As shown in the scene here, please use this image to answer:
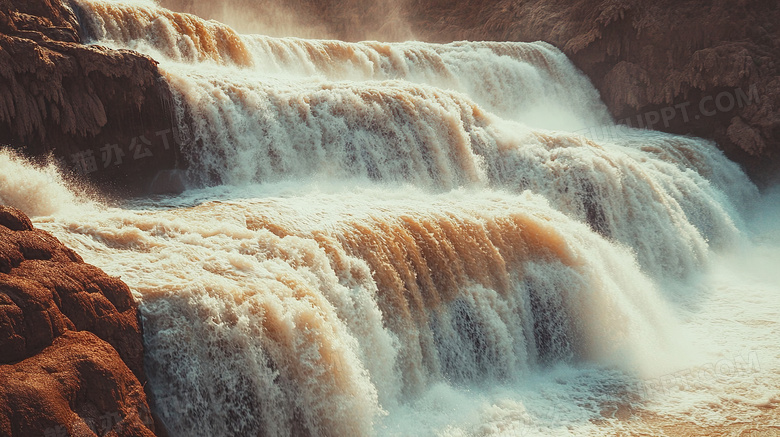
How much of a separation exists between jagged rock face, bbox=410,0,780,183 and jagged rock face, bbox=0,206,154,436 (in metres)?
17.3

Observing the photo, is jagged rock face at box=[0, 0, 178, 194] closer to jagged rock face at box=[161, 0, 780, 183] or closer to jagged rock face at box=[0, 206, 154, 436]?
jagged rock face at box=[0, 206, 154, 436]

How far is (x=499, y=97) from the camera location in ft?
60.1

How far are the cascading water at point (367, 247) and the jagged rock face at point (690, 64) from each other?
329cm

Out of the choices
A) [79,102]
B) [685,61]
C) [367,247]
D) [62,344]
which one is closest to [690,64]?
[685,61]

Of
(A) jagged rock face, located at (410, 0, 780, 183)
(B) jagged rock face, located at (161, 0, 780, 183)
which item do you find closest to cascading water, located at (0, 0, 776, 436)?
(A) jagged rock face, located at (410, 0, 780, 183)

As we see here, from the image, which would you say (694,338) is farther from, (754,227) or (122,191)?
(122,191)

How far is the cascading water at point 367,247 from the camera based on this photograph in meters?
5.59

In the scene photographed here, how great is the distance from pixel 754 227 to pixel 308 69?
463 inches

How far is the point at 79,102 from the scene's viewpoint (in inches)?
335

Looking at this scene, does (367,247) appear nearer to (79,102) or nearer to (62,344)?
(62,344)

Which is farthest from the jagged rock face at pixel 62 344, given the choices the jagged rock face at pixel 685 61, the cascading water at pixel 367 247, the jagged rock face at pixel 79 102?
the jagged rock face at pixel 685 61

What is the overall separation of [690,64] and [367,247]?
49.1ft

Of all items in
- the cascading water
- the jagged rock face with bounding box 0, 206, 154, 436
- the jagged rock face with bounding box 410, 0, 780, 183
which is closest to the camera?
the jagged rock face with bounding box 0, 206, 154, 436

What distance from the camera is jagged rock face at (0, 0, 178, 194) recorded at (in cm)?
793
